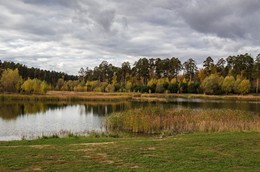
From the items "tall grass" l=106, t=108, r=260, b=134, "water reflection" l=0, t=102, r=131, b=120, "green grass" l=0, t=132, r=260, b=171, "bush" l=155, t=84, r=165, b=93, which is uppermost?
"bush" l=155, t=84, r=165, b=93

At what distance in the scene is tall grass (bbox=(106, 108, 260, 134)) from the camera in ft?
85.9

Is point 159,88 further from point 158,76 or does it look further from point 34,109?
point 34,109

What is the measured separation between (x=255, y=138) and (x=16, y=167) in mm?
12098

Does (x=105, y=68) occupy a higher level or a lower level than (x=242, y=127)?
higher

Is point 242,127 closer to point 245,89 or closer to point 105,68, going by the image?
point 245,89

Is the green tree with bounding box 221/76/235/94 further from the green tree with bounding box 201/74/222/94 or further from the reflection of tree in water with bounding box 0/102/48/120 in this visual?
the reflection of tree in water with bounding box 0/102/48/120

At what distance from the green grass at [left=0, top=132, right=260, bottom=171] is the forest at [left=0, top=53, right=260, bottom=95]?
72363mm

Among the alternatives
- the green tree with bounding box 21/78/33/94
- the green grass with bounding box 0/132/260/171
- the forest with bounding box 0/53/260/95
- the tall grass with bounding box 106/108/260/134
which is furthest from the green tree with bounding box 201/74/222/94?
the green grass with bounding box 0/132/260/171

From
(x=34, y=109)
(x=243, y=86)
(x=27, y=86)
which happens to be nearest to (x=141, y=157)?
(x=34, y=109)

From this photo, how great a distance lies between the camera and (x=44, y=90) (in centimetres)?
8606

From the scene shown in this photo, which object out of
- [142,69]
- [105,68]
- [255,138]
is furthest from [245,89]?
[255,138]

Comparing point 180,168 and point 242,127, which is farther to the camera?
point 242,127

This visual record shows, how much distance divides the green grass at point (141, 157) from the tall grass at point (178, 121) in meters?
10.3

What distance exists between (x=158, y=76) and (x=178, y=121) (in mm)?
112169
